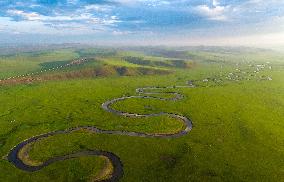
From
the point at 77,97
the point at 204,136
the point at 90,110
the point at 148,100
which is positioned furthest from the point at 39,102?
the point at 204,136

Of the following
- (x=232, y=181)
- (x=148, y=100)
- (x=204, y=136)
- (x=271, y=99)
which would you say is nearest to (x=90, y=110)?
(x=148, y=100)

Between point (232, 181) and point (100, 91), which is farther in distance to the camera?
point (100, 91)

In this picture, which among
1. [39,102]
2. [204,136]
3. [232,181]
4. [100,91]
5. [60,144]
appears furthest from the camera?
[100,91]

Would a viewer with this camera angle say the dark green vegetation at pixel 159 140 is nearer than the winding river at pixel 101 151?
Yes

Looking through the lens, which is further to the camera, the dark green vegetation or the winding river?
the winding river

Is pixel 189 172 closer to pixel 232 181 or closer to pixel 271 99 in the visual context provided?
pixel 232 181

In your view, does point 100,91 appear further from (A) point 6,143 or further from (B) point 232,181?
(B) point 232,181

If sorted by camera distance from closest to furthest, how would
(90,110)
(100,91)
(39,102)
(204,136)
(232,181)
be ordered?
(232,181)
(204,136)
(90,110)
(39,102)
(100,91)

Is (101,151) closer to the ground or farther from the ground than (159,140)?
closer to the ground

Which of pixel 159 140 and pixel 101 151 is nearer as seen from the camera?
pixel 101 151
